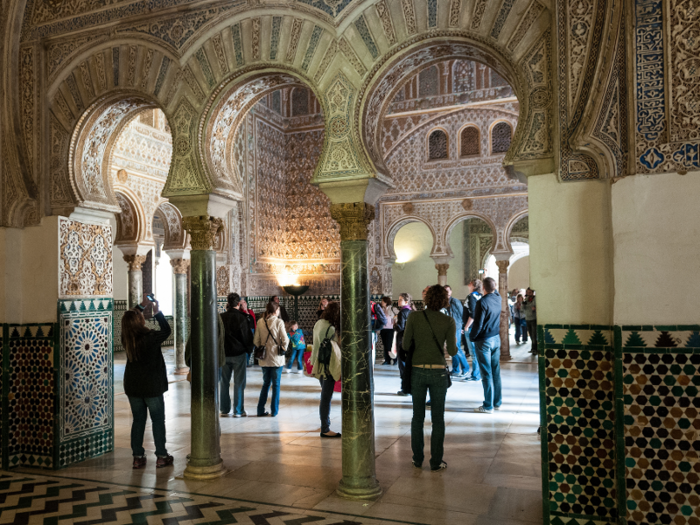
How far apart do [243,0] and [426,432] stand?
14.0 feet

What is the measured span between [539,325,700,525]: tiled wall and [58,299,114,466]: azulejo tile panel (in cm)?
397

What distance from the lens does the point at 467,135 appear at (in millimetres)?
13219

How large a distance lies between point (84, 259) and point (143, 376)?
136cm

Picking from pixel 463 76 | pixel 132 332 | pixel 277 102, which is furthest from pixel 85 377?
pixel 463 76

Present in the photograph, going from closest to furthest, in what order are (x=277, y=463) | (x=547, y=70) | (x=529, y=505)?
(x=547, y=70)
(x=529, y=505)
(x=277, y=463)

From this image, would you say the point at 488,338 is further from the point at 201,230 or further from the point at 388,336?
the point at 388,336

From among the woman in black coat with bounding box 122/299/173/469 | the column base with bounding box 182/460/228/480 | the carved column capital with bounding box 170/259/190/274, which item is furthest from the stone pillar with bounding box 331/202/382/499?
the carved column capital with bounding box 170/259/190/274

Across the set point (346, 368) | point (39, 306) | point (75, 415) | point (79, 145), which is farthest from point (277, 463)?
point (79, 145)

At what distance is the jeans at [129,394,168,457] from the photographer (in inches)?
192

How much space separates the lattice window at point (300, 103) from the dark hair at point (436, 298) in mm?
10304

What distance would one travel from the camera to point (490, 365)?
6.82 metres

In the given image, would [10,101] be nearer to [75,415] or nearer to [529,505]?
[75,415]

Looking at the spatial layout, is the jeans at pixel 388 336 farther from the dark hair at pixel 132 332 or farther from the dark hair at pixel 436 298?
the dark hair at pixel 132 332

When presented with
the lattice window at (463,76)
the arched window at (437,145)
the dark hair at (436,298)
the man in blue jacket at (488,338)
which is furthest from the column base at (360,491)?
the lattice window at (463,76)
